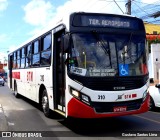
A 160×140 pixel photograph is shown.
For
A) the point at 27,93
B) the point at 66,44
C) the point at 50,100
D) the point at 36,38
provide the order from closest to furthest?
the point at 66,44 < the point at 50,100 < the point at 36,38 < the point at 27,93

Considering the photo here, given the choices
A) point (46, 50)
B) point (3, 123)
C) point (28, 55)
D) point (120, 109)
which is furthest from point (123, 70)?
point (28, 55)

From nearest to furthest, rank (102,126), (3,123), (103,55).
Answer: (103,55) < (102,126) < (3,123)

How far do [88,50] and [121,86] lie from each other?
1294 millimetres

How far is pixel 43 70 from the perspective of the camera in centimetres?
1045

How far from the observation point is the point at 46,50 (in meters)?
10.2

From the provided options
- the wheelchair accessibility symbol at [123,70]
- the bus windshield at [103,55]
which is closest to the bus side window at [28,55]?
the bus windshield at [103,55]

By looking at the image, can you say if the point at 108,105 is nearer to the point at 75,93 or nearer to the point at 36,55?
the point at 75,93

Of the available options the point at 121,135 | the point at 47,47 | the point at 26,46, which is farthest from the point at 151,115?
the point at 26,46

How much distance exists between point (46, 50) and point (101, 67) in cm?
301

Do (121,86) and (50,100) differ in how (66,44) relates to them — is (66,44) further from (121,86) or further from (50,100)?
(50,100)

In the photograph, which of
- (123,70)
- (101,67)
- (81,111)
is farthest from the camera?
(123,70)

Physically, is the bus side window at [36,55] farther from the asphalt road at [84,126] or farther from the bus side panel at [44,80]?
the asphalt road at [84,126]

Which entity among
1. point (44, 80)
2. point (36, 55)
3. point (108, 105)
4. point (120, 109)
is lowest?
point (120, 109)

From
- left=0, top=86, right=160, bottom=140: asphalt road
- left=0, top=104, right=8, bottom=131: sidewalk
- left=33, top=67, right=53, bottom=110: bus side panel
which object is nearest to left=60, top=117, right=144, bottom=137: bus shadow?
left=0, top=86, right=160, bottom=140: asphalt road
